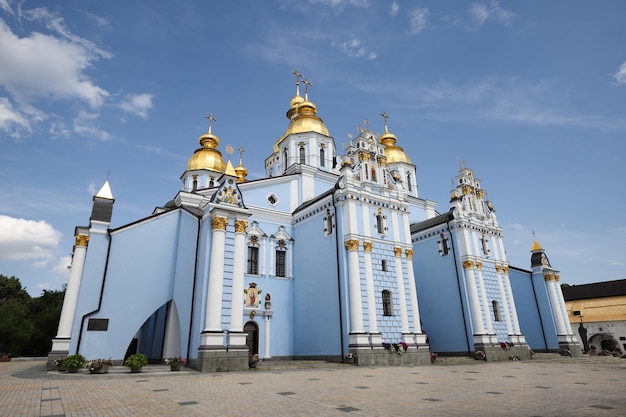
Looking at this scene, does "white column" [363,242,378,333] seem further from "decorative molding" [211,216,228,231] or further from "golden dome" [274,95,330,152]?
"golden dome" [274,95,330,152]

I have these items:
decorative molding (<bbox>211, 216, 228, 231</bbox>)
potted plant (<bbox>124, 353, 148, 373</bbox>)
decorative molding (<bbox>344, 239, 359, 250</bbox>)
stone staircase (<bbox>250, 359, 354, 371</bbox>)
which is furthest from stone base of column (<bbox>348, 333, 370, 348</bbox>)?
potted plant (<bbox>124, 353, 148, 373</bbox>)

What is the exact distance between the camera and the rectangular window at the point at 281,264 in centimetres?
2323

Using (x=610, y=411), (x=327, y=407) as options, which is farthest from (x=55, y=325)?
(x=610, y=411)

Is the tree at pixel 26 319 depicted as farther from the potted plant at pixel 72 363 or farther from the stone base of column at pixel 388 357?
the stone base of column at pixel 388 357

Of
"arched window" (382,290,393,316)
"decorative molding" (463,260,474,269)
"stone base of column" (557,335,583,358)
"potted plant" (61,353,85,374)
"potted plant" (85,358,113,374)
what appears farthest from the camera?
"stone base of column" (557,335,583,358)

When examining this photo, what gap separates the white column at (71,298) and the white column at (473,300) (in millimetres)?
21559

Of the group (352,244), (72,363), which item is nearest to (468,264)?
(352,244)

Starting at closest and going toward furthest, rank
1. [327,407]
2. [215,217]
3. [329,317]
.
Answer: [327,407], [215,217], [329,317]

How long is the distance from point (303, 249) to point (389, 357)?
7887 mm

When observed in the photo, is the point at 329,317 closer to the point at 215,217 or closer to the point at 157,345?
the point at 215,217

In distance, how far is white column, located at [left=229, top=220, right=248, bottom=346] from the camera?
1620 centimetres

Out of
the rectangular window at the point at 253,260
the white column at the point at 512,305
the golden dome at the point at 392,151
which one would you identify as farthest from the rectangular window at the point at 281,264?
the golden dome at the point at 392,151

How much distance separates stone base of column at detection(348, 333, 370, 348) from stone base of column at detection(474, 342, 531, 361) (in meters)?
8.29

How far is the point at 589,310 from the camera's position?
4275cm
